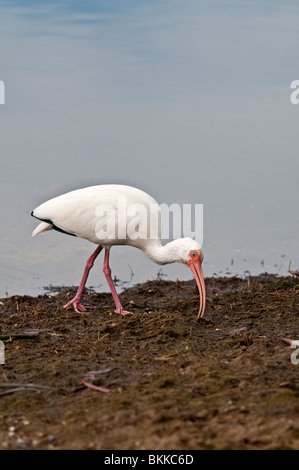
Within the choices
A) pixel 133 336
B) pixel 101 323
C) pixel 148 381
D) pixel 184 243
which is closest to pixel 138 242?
pixel 184 243

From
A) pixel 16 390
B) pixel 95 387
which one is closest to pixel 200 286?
pixel 95 387

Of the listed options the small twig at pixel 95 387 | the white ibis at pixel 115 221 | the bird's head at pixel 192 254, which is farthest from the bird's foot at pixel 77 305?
the small twig at pixel 95 387

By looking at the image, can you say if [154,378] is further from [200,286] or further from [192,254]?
[192,254]

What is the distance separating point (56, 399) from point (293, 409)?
1.65 metres

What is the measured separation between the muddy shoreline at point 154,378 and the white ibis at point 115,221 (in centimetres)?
58

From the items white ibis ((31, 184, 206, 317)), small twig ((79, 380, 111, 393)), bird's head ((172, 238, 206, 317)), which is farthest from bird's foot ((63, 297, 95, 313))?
small twig ((79, 380, 111, 393))

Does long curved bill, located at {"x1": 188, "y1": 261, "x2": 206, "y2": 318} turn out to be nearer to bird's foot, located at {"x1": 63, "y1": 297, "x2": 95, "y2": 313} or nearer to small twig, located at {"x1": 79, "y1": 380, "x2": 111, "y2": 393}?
bird's foot, located at {"x1": 63, "y1": 297, "x2": 95, "y2": 313}

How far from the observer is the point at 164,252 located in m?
9.24

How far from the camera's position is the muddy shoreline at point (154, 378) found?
449cm

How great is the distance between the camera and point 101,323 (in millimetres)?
8180
